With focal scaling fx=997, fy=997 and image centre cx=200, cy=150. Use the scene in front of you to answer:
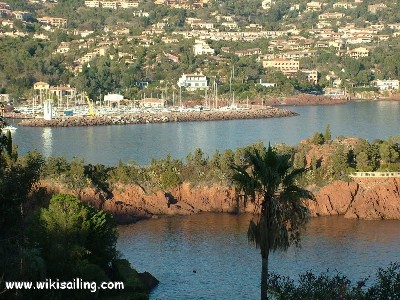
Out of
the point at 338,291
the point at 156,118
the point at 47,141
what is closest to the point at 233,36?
the point at 156,118

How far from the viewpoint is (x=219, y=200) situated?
28.0 m

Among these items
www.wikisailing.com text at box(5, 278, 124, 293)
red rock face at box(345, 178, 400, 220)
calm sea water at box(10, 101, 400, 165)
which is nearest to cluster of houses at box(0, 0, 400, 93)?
calm sea water at box(10, 101, 400, 165)

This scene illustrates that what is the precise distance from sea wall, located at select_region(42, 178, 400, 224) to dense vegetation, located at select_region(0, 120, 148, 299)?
7806 millimetres

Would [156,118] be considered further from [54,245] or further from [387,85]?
[54,245]

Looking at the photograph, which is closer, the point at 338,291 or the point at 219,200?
the point at 338,291

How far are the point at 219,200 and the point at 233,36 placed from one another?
3038 inches

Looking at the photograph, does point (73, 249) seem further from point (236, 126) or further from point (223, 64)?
point (223, 64)

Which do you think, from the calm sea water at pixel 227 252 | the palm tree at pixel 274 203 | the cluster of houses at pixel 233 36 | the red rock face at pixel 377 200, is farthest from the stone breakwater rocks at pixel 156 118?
the palm tree at pixel 274 203

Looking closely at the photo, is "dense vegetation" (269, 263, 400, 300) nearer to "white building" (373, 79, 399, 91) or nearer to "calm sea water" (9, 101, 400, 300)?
"calm sea water" (9, 101, 400, 300)

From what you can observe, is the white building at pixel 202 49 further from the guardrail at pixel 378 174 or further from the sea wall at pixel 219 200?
the sea wall at pixel 219 200

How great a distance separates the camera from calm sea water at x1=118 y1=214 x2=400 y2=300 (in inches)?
770

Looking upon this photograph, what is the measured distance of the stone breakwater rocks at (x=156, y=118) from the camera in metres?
59.5

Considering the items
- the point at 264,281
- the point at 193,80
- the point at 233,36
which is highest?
the point at 233,36

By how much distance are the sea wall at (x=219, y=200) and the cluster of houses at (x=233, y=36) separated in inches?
1952
